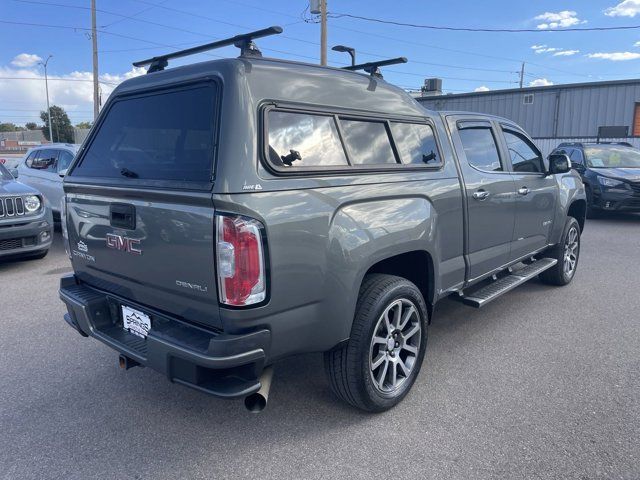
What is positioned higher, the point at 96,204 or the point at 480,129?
the point at 480,129

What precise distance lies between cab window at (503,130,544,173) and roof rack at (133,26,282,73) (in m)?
2.91

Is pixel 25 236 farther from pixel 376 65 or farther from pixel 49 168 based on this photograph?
pixel 376 65

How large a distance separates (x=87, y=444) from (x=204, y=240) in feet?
4.86

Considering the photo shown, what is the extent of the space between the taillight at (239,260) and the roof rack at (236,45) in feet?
3.43

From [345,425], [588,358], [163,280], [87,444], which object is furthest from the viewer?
[588,358]

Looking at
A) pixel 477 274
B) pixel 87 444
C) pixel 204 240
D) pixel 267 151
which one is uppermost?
pixel 267 151

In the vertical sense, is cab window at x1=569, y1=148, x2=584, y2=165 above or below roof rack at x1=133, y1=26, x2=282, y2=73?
below

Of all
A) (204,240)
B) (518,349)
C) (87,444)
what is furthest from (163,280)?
(518,349)

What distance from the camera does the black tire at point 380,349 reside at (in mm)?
2934

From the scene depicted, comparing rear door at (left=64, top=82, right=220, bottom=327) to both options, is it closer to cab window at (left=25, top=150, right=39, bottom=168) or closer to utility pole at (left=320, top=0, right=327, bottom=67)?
cab window at (left=25, top=150, right=39, bottom=168)

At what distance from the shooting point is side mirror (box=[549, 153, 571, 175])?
5133 millimetres

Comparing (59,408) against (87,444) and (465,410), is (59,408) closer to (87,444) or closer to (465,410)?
(87,444)

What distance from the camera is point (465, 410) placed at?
320 centimetres

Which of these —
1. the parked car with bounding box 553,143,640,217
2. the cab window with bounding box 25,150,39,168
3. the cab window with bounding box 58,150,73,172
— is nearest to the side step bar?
the parked car with bounding box 553,143,640,217
